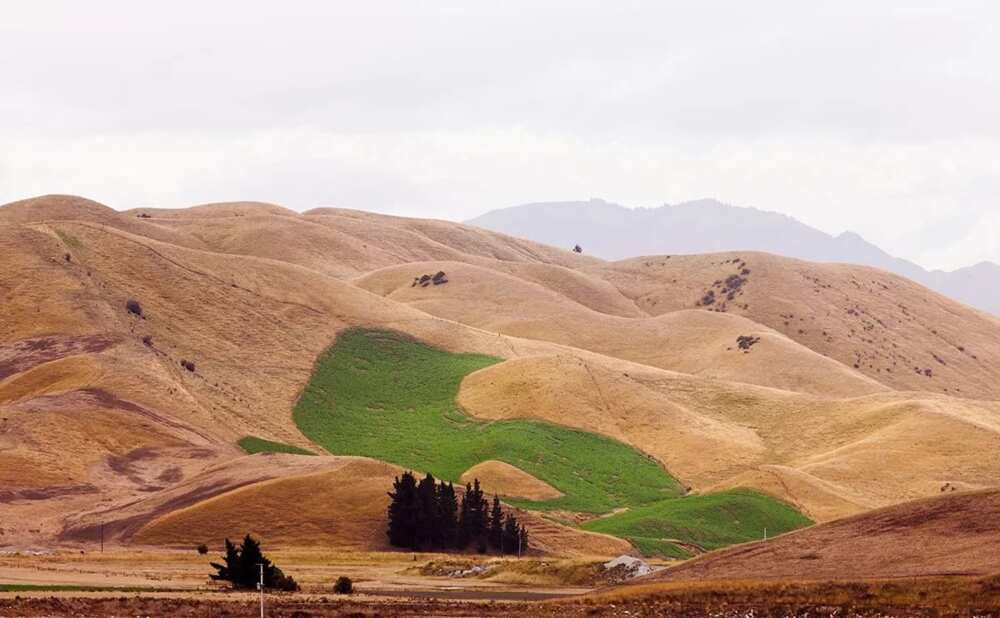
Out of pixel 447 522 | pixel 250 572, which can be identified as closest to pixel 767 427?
pixel 447 522

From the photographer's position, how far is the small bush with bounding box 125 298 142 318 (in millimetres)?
150750

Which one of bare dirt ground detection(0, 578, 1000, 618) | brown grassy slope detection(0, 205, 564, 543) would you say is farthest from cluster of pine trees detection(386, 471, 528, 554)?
bare dirt ground detection(0, 578, 1000, 618)

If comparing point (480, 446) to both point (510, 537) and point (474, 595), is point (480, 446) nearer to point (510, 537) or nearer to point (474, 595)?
point (510, 537)

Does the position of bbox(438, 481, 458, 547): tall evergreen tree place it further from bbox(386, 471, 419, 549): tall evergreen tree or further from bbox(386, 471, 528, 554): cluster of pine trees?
bbox(386, 471, 419, 549): tall evergreen tree

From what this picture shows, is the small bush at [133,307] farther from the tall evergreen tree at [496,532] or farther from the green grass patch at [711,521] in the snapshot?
the tall evergreen tree at [496,532]

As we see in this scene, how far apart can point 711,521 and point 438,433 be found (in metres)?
39.2

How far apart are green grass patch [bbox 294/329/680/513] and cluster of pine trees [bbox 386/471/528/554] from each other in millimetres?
21947

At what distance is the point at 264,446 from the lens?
130 metres

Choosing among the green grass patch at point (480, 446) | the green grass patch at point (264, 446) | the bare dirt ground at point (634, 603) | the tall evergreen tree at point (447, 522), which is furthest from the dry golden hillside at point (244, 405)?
the bare dirt ground at point (634, 603)

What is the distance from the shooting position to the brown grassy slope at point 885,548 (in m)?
55.9

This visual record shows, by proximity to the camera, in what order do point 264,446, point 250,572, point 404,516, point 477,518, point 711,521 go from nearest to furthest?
point 250,572 → point 404,516 → point 477,518 → point 711,521 → point 264,446

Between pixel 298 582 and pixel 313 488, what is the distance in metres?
32.7

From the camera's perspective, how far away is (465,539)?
98.1 meters

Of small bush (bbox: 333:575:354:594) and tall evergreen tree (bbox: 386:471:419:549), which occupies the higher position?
tall evergreen tree (bbox: 386:471:419:549)
